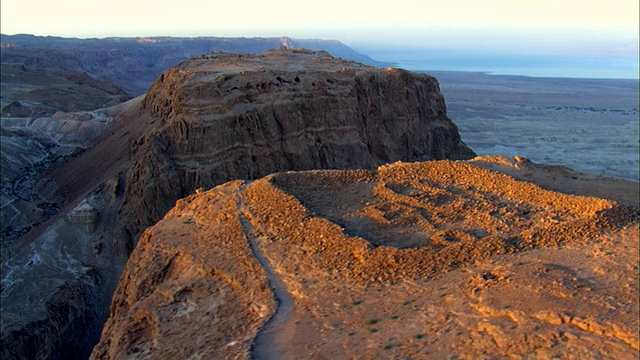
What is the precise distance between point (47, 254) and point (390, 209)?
776 inches

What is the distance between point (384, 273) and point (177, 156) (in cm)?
1856

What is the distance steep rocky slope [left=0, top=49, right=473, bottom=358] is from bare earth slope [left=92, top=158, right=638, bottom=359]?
1094cm

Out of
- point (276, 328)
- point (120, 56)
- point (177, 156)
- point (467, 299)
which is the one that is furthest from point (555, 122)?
point (120, 56)

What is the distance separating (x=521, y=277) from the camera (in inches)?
419

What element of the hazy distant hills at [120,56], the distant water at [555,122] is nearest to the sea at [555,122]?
the distant water at [555,122]

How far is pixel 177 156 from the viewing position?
27.6 m

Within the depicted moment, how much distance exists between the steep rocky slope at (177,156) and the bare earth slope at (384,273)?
10941mm

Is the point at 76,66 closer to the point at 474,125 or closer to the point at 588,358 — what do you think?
the point at 474,125

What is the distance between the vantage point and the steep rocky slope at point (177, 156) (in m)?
23.6

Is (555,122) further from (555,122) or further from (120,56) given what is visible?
(120,56)

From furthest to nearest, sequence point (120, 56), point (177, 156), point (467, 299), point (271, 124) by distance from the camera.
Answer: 1. point (120, 56)
2. point (271, 124)
3. point (177, 156)
4. point (467, 299)

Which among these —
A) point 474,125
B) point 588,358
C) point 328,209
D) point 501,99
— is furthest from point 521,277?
point 501,99

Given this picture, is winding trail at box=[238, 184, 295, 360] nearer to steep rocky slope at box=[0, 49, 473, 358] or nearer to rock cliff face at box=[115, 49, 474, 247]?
steep rocky slope at box=[0, 49, 473, 358]

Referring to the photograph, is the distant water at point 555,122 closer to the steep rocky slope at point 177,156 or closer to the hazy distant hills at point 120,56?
the steep rocky slope at point 177,156
